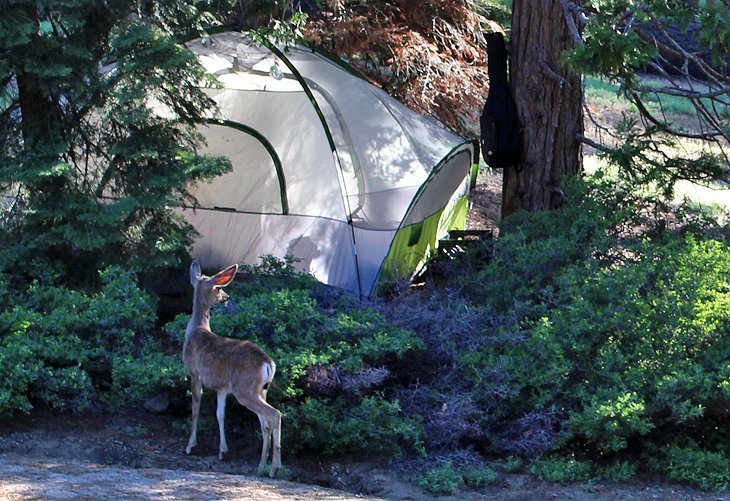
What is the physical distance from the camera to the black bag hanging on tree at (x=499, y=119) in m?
10.7

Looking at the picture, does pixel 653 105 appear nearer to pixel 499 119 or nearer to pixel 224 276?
pixel 499 119

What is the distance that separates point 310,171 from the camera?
10.6m

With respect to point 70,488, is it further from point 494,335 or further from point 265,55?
point 265,55

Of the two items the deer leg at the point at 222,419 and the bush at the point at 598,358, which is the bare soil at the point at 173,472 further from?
the bush at the point at 598,358

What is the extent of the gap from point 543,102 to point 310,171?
260cm

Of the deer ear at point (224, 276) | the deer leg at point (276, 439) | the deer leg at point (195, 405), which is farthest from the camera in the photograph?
the deer ear at point (224, 276)

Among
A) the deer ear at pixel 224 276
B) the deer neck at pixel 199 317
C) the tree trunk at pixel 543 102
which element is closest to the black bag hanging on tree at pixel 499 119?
the tree trunk at pixel 543 102

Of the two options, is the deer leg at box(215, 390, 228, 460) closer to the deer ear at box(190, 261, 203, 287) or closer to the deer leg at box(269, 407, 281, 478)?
the deer leg at box(269, 407, 281, 478)

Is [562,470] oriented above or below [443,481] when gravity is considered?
above

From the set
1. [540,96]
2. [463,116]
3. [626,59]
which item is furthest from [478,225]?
[626,59]

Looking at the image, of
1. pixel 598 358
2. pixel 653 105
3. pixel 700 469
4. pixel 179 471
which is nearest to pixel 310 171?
pixel 598 358

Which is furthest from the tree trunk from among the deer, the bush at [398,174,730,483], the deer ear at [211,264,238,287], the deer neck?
the deer

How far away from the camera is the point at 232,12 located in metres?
11.8

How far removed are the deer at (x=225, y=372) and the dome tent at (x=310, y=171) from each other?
2836 mm
